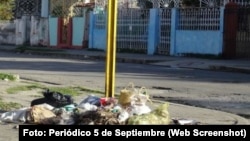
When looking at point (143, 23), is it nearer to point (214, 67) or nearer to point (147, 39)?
point (147, 39)

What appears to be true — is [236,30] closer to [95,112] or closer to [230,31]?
[230,31]

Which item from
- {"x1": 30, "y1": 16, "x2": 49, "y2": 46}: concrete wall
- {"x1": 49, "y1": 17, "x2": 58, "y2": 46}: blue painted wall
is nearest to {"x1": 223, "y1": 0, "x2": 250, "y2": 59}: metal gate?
{"x1": 49, "y1": 17, "x2": 58, "y2": 46}: blue painted wall

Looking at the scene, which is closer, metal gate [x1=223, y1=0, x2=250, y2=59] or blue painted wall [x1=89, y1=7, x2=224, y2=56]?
metal gate [x1=223, y1=0, x2=250, y2=59]

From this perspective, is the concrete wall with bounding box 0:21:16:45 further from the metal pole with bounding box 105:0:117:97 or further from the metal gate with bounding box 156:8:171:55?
the metal pole with bounding box 105:0:117:97

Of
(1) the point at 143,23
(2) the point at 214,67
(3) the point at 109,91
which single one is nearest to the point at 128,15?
(1) the point at 143,23

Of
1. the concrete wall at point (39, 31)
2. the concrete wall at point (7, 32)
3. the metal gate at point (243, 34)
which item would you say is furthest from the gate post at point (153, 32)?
the concrete wall at point (7, 32)

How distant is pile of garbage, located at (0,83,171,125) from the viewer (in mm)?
7578

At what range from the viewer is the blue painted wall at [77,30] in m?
39.0

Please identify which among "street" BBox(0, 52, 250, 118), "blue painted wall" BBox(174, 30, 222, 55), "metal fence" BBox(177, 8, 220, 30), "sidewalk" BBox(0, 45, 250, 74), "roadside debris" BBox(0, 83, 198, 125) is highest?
"metal fence" BBox(177, 8, 220, 30)

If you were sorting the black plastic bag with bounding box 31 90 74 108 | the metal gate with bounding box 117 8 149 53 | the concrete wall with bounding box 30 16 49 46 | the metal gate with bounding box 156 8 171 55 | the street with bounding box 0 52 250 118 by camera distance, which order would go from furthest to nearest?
the concrete wall with bounding box 30 16 49 46, the metal gate with bounding box 117 8 149 53, the metal gate with bounding box 156 8 171 55, the street with bounding box 0 52 250 118, the black plastic bag with bounding box 31 90 74 108

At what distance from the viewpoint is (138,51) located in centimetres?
3359

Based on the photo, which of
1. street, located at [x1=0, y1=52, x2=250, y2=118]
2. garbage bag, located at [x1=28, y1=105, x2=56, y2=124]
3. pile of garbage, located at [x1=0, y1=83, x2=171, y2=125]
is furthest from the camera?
street, located at [x1=0, y1=52, x2=250, y2=118]

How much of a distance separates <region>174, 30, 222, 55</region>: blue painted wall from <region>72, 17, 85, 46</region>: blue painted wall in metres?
10.1

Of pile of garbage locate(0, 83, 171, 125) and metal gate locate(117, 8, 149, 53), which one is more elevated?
metal gate locate(117, 8, 149, 53)
